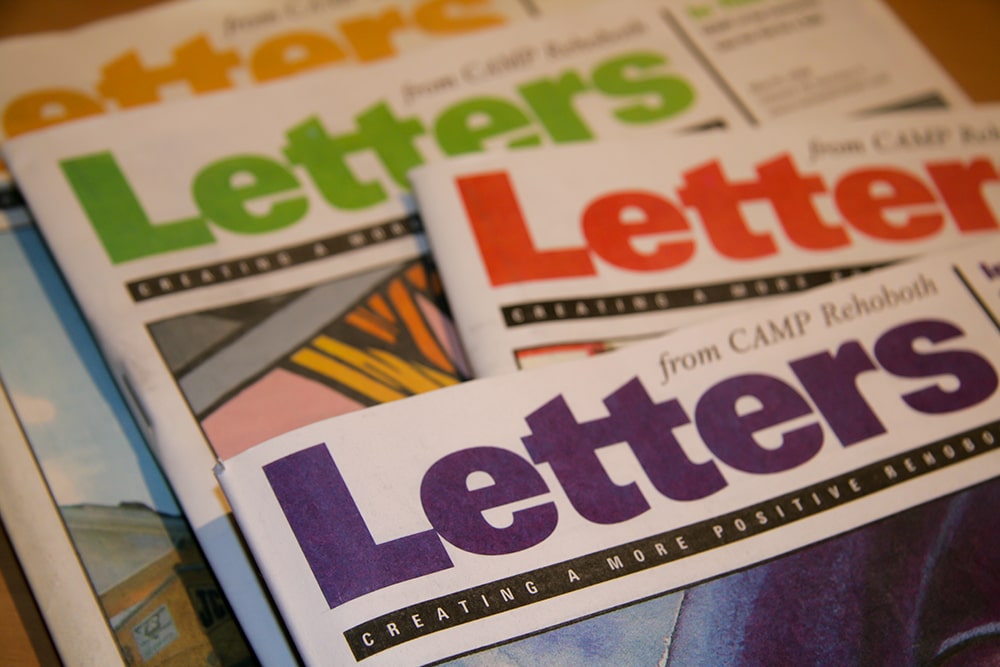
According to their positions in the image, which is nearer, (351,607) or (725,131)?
(351,607)

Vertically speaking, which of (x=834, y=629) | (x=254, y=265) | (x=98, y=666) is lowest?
(x=834, y=629)

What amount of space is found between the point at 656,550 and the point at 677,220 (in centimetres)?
16

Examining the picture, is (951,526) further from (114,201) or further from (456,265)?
(114,201)

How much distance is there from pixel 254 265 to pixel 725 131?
0.77ft

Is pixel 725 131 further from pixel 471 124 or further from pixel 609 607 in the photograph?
pixel 609 607

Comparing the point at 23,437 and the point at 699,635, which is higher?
the point at 23,437

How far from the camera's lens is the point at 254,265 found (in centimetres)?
41

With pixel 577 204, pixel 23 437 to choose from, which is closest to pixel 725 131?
pixel 577 204

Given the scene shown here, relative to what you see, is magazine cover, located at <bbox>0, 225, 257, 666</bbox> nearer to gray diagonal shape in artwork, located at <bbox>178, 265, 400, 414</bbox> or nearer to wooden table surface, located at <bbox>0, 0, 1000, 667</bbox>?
gray diagonal shape in artwork, located at <bbox>178, 265, 400, 414</bbox>

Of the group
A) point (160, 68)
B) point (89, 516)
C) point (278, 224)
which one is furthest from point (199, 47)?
point (89, 516)

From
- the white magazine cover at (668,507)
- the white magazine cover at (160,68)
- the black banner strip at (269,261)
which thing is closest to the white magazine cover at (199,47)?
the white magazine cover at (160,68)

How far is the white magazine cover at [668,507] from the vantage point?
0.30 meters

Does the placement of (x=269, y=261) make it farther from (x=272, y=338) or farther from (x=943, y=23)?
(x=943, y=23)

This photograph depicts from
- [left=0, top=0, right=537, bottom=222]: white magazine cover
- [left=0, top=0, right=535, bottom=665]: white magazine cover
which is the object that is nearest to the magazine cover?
[left=0, top=0, right=535, bottom=665]: white magazine cover
